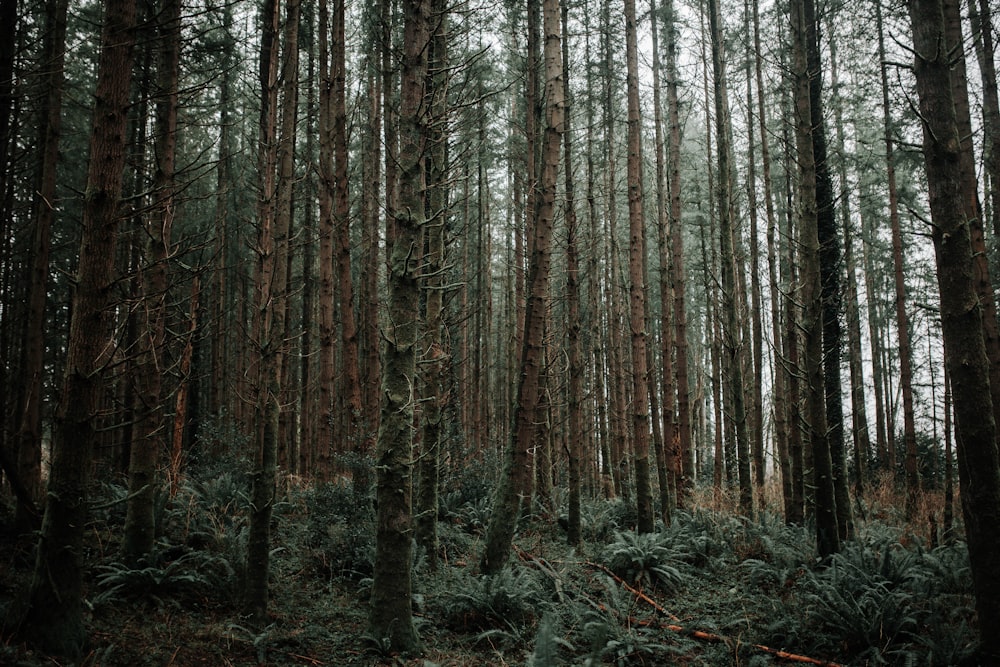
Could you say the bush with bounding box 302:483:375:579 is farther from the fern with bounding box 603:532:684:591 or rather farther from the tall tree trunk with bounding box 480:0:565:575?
the fern with bounding box 603:532:684:591

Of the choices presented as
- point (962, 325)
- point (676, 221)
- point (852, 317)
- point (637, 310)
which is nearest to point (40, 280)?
point (637, 310)

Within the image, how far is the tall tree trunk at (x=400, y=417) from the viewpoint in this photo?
477 centimetres

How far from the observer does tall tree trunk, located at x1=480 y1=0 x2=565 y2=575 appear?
6.73 meters

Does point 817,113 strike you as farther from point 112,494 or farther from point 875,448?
point 875,448

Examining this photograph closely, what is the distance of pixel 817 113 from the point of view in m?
7.71

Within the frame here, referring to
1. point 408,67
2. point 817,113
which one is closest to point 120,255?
point 408,67

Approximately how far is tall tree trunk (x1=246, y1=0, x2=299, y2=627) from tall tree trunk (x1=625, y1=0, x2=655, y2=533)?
5.63 meters

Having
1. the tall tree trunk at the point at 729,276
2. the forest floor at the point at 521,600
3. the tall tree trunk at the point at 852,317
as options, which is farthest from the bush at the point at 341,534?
the tall tree trunk at the point at 852,317

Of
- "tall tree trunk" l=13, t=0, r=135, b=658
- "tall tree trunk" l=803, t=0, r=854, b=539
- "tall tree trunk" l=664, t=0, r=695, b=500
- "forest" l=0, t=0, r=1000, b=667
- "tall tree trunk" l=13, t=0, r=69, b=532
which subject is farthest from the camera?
"tall tree trunk" l=664, t=0, r=695, b=500

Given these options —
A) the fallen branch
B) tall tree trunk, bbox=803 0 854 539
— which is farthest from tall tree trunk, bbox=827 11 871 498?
the fallen branch

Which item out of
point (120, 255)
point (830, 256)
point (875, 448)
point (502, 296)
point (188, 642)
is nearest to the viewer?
point (188, 642)

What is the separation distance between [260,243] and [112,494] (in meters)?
5.38

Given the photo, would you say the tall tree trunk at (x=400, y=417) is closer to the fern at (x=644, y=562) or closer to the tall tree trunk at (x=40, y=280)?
the fern at (x=644, y=562)

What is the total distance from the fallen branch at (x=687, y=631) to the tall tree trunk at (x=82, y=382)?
512 cm
